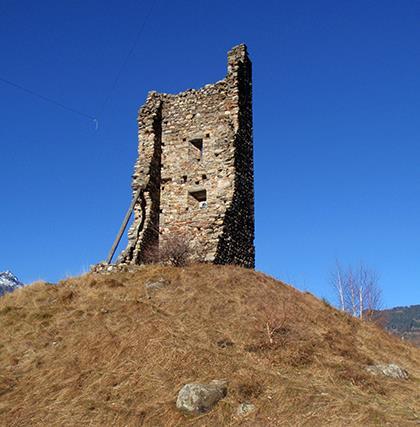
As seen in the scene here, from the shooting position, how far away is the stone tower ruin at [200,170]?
60.5ft

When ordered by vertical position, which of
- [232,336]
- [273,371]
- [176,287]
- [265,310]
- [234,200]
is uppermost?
[234,200]

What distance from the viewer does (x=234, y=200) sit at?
18.5 m

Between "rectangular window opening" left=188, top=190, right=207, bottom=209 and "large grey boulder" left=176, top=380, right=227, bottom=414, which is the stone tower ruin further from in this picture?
"large grey boulder" left=176, top=380, right=227, bottom=414

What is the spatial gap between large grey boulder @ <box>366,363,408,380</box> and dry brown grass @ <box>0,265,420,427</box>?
12.7 inches

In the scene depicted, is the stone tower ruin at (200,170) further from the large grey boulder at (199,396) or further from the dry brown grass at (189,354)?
the large grey boulder at (199,396)

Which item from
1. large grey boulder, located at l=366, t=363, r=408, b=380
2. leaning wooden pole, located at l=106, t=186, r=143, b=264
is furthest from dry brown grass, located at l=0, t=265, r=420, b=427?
leaning wooden pole, located at l=106, t=186, r=143, b=264

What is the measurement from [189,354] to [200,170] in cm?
1028

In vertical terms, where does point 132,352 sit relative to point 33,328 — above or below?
below

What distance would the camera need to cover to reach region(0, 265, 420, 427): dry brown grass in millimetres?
8703

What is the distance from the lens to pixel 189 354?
10492 mm

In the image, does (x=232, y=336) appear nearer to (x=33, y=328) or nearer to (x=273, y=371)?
(x=273, y=371)

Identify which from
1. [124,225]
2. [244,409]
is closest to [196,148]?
[124,225]

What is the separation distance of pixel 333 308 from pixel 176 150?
9138mm

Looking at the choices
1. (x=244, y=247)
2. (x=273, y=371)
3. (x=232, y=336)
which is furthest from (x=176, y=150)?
(x=273, y=371)
